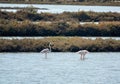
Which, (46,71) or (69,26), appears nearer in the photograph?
(46,71)

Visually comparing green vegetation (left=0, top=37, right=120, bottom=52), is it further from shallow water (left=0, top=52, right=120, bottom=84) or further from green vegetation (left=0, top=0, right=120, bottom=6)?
green vegetation (left=0, top=0, right=120, bottom=6)

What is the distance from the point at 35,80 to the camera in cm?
2942

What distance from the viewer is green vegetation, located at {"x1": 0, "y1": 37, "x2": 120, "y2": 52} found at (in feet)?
127

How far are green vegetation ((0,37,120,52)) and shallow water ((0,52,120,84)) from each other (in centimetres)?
86

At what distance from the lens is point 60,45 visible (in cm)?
3950

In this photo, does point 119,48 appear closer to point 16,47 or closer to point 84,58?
point 84,58

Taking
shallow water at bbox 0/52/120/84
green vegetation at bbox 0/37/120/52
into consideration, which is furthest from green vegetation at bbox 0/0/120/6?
shallow water at bbox 0/52/120/84

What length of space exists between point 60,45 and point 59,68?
6.45 meters

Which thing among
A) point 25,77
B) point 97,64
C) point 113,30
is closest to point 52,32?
point 113,30

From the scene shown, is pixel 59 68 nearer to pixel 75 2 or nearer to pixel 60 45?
pixel 60 45

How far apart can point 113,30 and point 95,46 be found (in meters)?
10.3

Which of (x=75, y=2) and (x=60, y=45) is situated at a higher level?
(x=60, y=45)

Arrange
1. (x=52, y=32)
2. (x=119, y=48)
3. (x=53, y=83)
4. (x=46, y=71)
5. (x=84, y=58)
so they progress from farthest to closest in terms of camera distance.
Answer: (x=52, y=32) < (x=119, y=48) < (x=84, y=58) < (x=46, y=71) < (x=53, y=83)

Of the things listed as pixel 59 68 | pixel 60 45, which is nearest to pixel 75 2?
pixel 60 45
